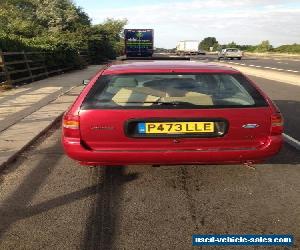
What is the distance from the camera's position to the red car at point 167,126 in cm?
436

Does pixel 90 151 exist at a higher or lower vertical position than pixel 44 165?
higher

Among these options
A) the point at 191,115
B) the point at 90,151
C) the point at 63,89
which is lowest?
the point at 63,89

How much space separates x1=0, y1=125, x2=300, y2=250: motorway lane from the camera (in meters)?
3.49

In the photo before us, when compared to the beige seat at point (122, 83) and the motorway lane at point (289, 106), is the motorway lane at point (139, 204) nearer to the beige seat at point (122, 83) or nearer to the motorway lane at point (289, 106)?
the beige seat at point (122, 83)

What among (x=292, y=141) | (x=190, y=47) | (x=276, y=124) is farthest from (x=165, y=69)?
(x=190, y=47)

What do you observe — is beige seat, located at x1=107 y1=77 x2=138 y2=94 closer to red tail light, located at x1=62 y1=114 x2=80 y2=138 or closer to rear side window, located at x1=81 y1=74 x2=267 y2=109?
rear side window, located at x1=81 y1=74 x2=267 y2=109

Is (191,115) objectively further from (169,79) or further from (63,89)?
(63,89)

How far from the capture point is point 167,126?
435 cm

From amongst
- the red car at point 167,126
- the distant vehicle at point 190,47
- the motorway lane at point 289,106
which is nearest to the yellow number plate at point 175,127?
the red car at point 167,126

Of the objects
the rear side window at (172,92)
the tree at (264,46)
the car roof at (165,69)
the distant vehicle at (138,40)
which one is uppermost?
the car roof at (165,69)

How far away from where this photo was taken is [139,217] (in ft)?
12.6

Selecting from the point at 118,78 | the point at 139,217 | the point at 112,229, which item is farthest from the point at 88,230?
the point at 118,78

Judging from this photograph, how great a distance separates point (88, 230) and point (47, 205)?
0.76 meters

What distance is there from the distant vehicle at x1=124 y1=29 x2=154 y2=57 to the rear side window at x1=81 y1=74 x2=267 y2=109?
37.8 metres
